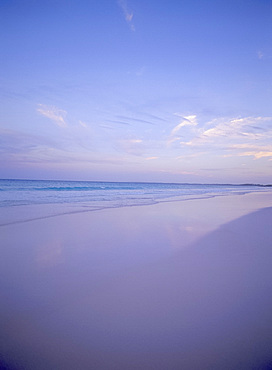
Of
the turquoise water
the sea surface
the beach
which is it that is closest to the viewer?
the beach

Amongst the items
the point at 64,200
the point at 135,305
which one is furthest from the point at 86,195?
the point at 135,305

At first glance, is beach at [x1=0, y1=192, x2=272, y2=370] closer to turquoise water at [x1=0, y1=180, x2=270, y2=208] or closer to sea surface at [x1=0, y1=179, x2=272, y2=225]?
sea surface at [x1=0, y1=179, x2=272, y2=225]

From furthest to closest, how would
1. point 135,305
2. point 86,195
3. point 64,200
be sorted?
point 86,195, point 64,200, point 135,305

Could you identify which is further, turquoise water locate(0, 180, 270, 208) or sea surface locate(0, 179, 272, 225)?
turquoise water locate(0, 180, 270, 208)

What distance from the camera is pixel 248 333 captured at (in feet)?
7.50

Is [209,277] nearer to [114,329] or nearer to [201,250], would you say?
[201,250]

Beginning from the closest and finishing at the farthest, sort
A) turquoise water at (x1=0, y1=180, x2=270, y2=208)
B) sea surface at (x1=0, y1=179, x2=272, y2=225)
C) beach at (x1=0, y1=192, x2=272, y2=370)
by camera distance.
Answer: beach at (x1=0, y1=192, x2=272, y2=370)
sea surface at (x1=0, y1=179, x2=272, y2=225)
turquoise water at (x1=0, y1=180, x2=270, y2=208)

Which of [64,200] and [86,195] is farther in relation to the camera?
[86,195]

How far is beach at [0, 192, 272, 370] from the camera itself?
6.70ft

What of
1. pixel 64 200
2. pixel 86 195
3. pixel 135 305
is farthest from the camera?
pixel 86 195

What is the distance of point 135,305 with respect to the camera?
9.20 ft

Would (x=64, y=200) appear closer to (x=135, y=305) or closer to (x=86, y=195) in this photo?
(x=86, y=195)

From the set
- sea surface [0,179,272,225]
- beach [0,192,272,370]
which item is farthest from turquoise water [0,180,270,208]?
beach [0,192,272,370]

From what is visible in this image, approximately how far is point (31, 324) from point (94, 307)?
72 cm
